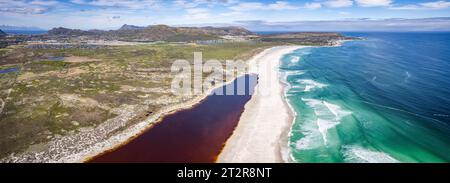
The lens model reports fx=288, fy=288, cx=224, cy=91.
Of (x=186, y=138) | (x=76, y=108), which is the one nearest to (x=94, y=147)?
(x=186, y=138)

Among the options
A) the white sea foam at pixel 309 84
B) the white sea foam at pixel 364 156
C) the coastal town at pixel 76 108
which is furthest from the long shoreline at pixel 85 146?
the white sea foam at pixel 309 84

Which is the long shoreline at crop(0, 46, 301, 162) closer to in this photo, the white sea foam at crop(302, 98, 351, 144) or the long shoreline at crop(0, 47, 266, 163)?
the long shoreline at crop(0, 47, 266, 163)

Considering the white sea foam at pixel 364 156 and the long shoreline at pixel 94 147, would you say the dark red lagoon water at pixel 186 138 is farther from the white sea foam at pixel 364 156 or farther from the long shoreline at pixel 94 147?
the white sea foam at pixel 364 156

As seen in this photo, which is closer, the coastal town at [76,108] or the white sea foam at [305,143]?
the coastal town at [76,108]

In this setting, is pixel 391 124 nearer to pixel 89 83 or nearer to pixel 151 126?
pixel 151 126

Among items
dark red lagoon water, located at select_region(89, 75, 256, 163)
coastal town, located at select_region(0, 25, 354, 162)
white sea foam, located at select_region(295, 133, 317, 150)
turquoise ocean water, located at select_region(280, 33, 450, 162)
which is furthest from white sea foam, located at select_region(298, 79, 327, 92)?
white sea foam, located at select_region(295, 133, 317, 150)

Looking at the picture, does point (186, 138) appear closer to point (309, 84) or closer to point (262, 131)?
point (262, 131)
